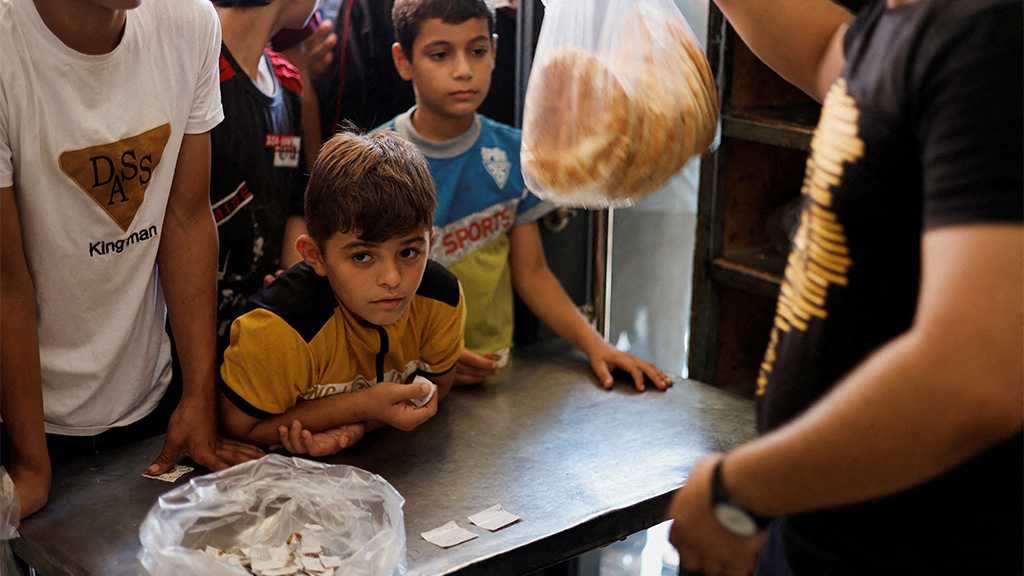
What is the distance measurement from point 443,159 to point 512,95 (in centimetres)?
36

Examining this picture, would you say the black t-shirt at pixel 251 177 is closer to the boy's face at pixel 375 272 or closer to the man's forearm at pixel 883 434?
the boy's face at pixel 375 272

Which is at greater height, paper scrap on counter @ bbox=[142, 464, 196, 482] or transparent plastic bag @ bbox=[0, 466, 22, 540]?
transparent plastic bag @ bbox=[0, 466, 22, 540]

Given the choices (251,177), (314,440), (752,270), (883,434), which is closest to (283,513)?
(314,440)

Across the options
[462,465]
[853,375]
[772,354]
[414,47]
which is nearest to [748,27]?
[772,354]

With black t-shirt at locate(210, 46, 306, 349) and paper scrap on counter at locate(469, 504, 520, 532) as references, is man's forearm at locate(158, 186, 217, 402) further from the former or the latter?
paper scrap on counter at locate(469, 504, 520, 532)

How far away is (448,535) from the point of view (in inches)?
59.1

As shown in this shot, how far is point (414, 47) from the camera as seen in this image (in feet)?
6.87

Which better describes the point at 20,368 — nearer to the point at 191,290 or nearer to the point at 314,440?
the point at 191,290

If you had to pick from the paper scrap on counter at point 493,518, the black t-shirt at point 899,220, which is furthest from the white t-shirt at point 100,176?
the black t-shirt at point 899,220

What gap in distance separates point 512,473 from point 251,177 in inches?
29.3

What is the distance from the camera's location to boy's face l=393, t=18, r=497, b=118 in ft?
6.77

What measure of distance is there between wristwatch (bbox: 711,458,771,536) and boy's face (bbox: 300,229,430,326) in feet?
2.68

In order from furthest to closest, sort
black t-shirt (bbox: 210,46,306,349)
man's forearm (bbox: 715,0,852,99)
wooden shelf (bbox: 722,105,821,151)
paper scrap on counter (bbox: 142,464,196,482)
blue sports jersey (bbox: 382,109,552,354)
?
blue sports jersey (bbox: 382,109,552,354)
wooden shelf (bbox: 722,105,821,151)
black t-shirt (bbox: 210,46,306,349)
paper scrap on counter (bbox: 142,464,196,482)
man's forearm (bbox: 715,0,852,99)

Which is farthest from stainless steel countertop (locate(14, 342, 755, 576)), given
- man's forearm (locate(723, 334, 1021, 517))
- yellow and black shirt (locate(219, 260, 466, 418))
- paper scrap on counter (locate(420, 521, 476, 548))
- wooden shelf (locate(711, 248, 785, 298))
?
man's forearm (locate(723, 334, 1021, 517))
